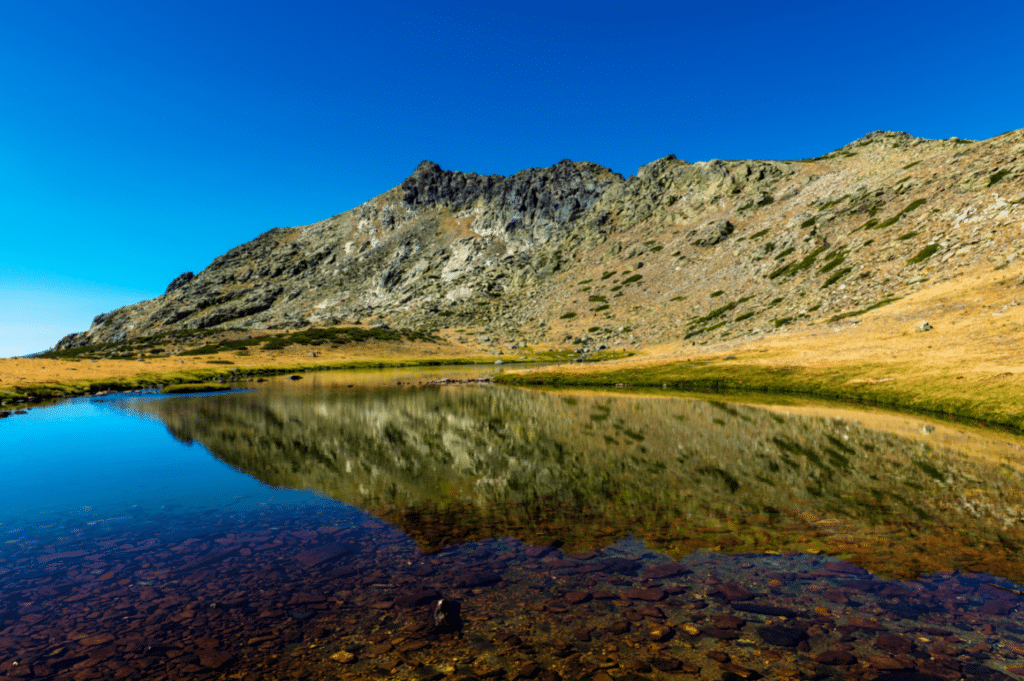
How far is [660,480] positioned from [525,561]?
9672 millimetres

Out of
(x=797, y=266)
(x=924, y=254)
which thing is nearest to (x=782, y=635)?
(x=924, y=254)

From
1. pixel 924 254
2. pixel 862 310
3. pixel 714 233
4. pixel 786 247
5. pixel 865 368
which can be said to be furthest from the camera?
pixel 714 233

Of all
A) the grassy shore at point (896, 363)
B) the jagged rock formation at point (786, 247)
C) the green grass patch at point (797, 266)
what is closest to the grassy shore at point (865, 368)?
the grassy shore at point (896, 363)

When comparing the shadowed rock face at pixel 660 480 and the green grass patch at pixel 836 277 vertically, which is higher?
the green grass patch at pixel 836 277

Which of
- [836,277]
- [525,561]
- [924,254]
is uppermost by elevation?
[924,254]

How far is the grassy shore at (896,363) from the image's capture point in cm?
3362

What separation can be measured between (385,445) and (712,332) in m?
86.9

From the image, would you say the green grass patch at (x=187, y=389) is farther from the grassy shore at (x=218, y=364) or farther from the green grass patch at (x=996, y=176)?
the green grass patch at (x=996, y=176)

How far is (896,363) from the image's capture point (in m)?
44.3

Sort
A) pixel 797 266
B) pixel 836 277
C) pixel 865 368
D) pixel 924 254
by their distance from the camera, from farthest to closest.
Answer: pixel 797 266 < pixel 836 277 < pixel 924 254 < pixel 865 368

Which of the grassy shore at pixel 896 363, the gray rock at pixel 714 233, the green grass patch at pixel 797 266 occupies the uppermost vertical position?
the gray rock at pixel 714 233

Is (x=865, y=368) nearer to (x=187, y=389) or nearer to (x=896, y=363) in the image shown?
(x=896, y=363)

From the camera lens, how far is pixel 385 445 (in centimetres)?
2888

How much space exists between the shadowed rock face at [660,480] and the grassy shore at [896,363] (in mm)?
10341
